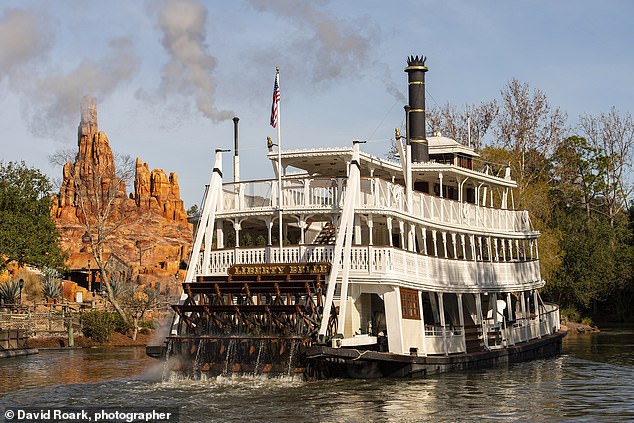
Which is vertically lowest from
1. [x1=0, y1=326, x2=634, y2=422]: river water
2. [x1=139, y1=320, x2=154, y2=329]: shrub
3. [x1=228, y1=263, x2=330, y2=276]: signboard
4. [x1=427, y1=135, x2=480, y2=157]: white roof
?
[x1=0, y1=326, x2=634, y2=422]: river water

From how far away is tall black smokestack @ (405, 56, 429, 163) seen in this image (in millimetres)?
31172

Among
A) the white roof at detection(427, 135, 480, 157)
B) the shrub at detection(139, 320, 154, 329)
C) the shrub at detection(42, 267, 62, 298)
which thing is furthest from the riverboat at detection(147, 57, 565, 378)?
the shrub at detection(42, 267, 62, 298)

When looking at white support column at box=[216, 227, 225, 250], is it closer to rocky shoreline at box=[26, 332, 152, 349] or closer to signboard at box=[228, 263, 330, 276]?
signboard at box=[228, 263, 330, 276]

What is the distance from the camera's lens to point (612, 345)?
37594 millimetres

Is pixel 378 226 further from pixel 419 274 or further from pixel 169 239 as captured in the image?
pixel 169 239

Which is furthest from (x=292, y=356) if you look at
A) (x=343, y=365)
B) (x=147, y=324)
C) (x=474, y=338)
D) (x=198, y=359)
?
(x=147, y=324)

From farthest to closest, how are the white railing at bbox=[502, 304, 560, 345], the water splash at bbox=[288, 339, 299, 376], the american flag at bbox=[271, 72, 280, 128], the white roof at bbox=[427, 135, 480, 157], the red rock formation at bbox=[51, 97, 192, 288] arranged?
the red rock formation at bbox=[51, 97, 192, 288], the white roof at bbox=[427, 135, 480, 157], the white railing at bbox=[502, 304, 560, 345], the american flag at bbox=[271, 72, 280, 128], the water splash at bbox=[288, 339, 299, 376]

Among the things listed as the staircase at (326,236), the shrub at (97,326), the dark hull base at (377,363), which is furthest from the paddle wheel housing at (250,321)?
the shrub at (97,326)

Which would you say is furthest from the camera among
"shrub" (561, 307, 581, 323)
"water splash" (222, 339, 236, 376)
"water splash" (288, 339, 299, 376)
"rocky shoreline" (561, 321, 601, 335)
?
"shrub" (561, 307, 581, 323)

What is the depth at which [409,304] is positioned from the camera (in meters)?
24.2

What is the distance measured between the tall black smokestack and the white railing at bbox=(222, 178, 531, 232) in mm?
2874

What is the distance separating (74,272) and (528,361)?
52.5m

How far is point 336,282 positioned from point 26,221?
25039 mm

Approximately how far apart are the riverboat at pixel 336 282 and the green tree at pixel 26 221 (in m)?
18.5
